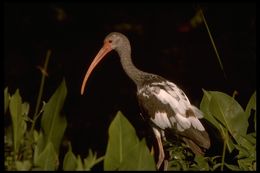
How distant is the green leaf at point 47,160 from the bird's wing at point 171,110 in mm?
2324

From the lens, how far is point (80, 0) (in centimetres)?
767

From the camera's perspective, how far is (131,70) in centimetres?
555

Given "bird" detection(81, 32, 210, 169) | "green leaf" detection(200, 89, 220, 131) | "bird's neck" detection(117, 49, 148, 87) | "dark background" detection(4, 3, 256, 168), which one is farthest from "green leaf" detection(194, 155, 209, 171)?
"dark background" detection(4, 3, 256, 168)

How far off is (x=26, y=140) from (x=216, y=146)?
3.78 feet

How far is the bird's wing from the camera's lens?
4688 mm

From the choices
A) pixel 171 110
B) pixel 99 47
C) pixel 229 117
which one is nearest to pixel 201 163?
pixel 229 117

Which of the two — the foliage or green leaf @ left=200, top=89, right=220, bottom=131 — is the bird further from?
the foliage

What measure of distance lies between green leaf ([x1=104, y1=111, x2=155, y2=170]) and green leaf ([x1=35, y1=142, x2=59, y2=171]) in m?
0.21

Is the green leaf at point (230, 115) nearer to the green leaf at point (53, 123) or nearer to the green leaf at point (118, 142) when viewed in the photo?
the green leaf at point (118, 142)

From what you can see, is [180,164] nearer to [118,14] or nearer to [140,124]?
[140,124]

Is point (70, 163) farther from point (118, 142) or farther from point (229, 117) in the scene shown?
point (229, 117)

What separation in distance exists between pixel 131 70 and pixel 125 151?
3089 millimetres

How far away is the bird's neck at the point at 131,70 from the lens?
535 cm

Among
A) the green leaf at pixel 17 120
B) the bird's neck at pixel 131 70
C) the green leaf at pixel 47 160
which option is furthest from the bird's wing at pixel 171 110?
the green leaf at pixel 47 160
